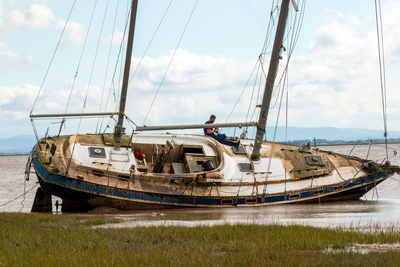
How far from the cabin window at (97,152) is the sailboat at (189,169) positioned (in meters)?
0.05

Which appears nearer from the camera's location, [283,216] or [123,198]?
[283,216]

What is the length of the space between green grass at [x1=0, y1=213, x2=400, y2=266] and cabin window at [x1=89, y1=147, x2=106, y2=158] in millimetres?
9023

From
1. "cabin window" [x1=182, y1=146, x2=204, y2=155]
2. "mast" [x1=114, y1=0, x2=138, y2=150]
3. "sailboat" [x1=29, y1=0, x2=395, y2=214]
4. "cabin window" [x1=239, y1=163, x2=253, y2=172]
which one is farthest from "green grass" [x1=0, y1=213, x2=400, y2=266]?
"cabin window" [x1=182, y1=146, x2=204, y2=155]

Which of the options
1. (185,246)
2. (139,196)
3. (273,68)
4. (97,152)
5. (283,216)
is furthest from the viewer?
(273,68)

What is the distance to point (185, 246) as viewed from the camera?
12586 mm

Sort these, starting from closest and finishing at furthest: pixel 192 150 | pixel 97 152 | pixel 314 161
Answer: pixel 97 152 < pixel 192 150 < pixel 314 161

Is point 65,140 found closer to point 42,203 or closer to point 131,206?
point 42,203

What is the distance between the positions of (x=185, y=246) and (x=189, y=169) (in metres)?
14.0

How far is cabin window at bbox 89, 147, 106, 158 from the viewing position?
85.1 feet

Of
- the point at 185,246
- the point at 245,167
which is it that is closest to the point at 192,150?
the point at 245,167

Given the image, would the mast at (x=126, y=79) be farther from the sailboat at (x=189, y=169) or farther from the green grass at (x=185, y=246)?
the green grass at (x=185, y=246)

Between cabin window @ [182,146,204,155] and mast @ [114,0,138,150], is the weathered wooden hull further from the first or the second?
cabin window @ [182,146,204,155]

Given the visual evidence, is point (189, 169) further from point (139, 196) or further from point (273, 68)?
point (273, 68)

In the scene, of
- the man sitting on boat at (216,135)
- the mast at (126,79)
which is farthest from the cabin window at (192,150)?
the mast at (126,79)
